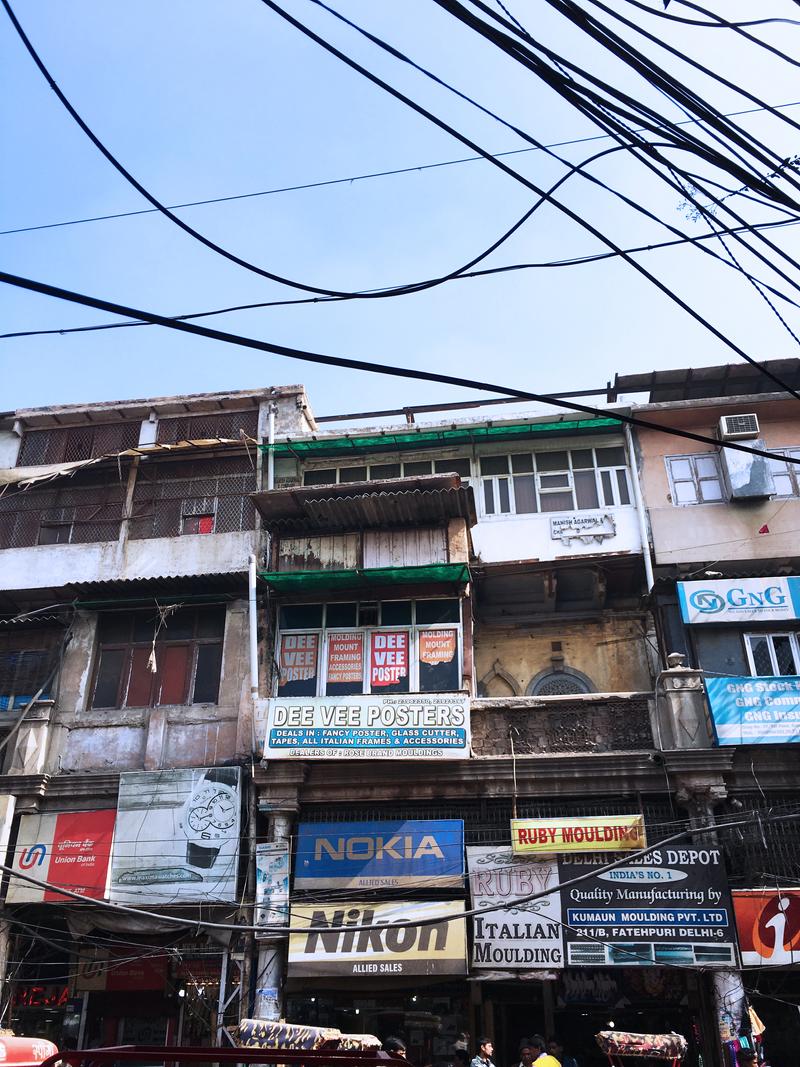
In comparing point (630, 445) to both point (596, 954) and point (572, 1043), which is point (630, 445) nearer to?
point (596, 954)

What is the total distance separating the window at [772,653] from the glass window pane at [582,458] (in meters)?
3.83

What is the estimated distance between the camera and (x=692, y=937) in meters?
11.0

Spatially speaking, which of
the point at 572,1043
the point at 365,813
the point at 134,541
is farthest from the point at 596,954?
the point at 134,541

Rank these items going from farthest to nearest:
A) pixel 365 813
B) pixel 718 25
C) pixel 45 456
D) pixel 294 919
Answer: pixel 45 456 < pixel 365 813 < pixel 294 919 < pixel 718 25

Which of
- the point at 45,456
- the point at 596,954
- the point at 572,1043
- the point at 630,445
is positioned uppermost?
the point at 45,456

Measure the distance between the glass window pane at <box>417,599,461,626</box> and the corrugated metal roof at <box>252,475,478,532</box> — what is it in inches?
52.5

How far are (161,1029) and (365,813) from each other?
435 cm

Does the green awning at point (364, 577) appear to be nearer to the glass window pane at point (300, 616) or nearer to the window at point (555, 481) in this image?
the glass window pane at point (300, 616)

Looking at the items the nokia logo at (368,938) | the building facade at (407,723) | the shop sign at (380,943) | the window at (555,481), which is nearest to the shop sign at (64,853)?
the building facade at (407,723)

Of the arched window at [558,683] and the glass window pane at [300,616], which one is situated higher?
the glass window pane at [300,616]

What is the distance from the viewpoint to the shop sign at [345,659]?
45.0 feet

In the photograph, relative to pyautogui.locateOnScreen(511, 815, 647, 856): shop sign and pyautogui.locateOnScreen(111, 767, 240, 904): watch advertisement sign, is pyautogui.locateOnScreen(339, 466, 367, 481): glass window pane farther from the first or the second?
pyautogui.locateOnScreen(511, 815, 647, 856): shop sign

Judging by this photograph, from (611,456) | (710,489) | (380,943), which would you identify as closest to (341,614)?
(380,943)

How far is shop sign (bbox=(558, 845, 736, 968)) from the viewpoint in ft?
35.9
